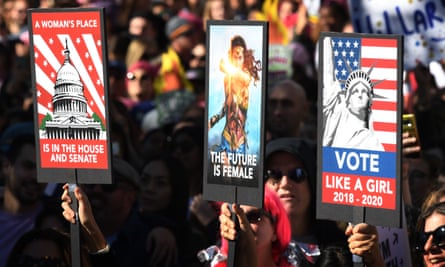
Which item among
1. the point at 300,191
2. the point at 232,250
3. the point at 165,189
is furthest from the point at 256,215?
the point at 165,189

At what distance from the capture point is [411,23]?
33.8 feet

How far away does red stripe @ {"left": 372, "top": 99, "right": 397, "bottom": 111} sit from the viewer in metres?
6.14

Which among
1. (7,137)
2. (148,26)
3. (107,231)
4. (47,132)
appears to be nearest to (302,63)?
(148,26)

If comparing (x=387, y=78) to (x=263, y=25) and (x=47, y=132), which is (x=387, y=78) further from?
(x=47, y=132)

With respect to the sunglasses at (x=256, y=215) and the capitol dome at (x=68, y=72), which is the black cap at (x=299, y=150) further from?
the capitol dome at (x=68, y=72)

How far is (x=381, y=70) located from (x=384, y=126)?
231 mm

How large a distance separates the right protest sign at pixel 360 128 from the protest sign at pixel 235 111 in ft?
1.14

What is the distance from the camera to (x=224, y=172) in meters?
6.77

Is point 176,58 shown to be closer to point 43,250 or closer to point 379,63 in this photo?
point 43,250

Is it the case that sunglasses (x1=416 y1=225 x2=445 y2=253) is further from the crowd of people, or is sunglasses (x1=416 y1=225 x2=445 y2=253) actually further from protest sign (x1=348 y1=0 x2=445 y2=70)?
protest sign (x1=348 y1=0 x2=445 y2=70)

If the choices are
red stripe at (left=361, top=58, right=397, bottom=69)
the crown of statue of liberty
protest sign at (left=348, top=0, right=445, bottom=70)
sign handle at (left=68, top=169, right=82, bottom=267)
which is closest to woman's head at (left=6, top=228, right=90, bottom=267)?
sign handle at (left=68, top=169, right=82, bottom=267)

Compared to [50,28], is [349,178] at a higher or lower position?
lower

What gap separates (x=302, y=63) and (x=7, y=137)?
3.40 m

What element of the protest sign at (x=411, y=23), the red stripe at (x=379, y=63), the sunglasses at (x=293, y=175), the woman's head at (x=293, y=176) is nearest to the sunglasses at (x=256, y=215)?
the woman's head at (x=293, y=176)
